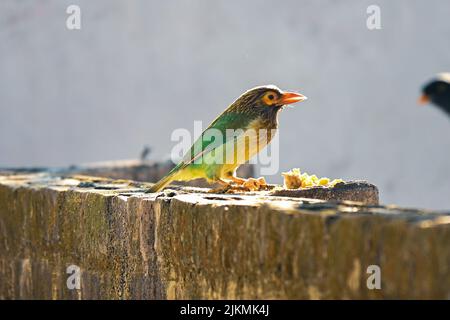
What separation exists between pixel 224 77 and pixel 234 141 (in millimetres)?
13864

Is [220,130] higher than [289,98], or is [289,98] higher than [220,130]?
[289,98]

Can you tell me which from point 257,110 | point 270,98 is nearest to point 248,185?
point 257,110

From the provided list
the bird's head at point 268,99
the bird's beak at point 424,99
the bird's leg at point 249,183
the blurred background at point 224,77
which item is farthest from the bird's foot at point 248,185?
the blurred background at point 224,77

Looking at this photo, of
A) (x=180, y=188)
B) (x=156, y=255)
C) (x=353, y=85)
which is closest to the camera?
(x=156, y=255)

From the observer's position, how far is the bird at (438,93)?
5.61 m

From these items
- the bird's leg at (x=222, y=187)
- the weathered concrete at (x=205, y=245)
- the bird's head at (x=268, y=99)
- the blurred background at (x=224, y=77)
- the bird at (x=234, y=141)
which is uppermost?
the blurred background at (x=224, y=77)

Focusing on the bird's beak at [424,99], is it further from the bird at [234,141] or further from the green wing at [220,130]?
the green wing at [220,130]

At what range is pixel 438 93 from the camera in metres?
5.62

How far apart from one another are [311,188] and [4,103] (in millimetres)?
15242

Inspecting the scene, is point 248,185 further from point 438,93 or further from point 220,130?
point 438,93

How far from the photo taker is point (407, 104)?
1989 cm

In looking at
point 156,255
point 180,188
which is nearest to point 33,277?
point 180,188
